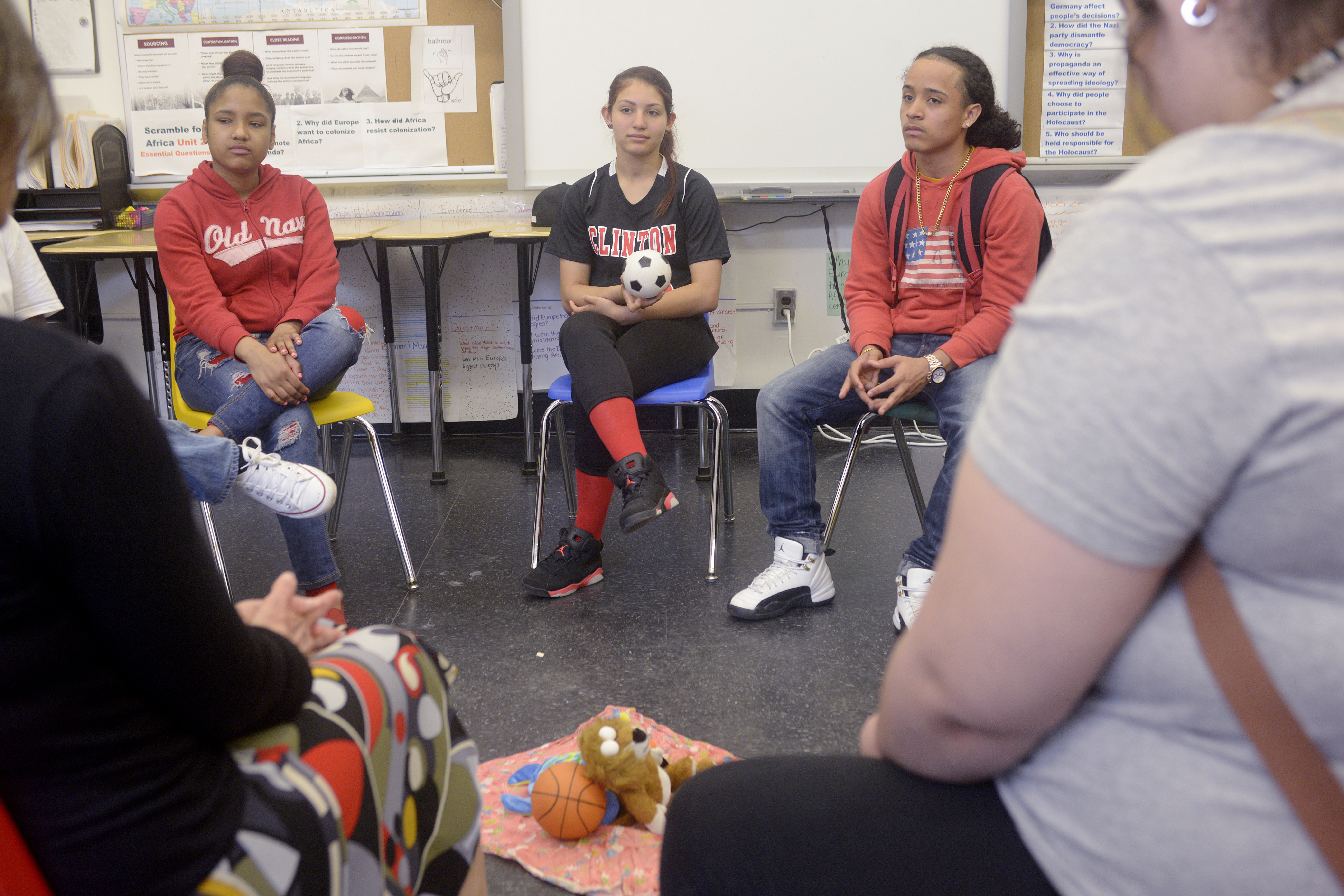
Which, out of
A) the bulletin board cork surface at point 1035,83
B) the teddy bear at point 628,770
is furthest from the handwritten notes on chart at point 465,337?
the teddy bear at point 628,770

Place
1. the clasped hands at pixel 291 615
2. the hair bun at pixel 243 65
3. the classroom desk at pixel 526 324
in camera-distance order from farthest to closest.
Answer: the classroom desk at pixel 526 324
the hair bun at pixel 243 65
the clasped hands at pixel 291 615

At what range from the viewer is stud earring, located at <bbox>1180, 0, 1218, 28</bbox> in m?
0.48

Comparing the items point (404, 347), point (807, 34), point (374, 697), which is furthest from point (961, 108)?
point (404, 347)

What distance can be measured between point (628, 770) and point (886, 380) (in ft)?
3.61

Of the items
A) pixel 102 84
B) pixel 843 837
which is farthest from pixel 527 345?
pixel 843 837

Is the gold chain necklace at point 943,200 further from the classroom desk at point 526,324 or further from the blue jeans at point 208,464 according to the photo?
the blue jeans at point 208,464

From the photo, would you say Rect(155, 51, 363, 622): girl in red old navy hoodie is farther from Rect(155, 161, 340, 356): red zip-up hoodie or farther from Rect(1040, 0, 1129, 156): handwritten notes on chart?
Rect(1040, 0, 1129, 156): handwritten notes on chart

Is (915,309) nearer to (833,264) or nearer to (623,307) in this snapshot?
(623,307)

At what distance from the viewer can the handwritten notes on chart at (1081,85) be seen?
3.41 meters

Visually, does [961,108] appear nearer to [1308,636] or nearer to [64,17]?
[1308,636]

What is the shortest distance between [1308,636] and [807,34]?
3.32 metres

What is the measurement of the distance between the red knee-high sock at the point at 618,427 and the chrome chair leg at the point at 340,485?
729mm

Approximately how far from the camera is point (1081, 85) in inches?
136

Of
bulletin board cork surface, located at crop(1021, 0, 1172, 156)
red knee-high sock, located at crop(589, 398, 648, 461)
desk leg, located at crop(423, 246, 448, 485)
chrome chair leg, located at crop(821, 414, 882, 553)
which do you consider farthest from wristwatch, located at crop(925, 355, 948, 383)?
bulletin board cork surface, located at crop(1021, 0, 1172, 156)
